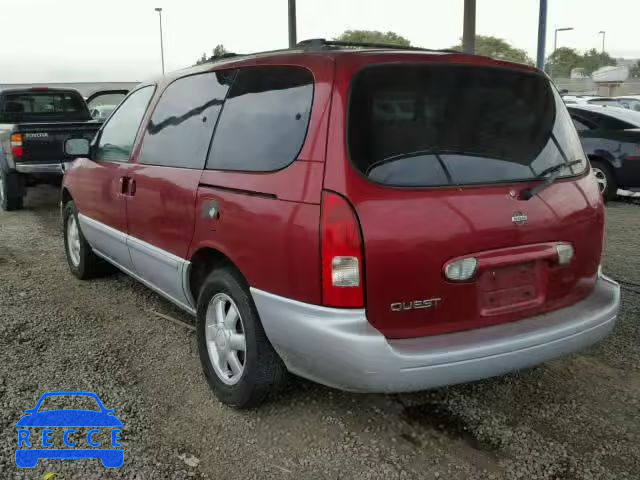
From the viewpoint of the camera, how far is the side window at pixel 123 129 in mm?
4246

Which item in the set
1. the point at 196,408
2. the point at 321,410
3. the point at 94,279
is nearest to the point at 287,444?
the point at 321,410

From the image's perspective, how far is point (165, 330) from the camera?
4.23 m

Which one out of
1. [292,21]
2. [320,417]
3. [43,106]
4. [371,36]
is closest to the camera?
[320,417]

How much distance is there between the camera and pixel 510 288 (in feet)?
8.92

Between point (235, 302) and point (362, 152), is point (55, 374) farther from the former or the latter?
point (362, 152)

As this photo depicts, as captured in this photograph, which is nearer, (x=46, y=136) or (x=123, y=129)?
(x=123, y=129)

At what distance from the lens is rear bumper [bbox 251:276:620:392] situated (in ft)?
8.02

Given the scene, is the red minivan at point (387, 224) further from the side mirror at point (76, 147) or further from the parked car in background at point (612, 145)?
the parked car in background at point (612, 145)

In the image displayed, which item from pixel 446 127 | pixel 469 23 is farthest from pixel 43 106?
pixel 446 127

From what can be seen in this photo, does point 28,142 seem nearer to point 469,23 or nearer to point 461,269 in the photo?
point 469,23

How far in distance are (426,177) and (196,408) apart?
1.64m

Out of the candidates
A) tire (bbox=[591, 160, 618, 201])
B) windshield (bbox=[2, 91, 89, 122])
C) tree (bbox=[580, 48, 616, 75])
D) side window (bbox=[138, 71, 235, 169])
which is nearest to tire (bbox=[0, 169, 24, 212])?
windshield (bbox=[2, 91, 89, 122])

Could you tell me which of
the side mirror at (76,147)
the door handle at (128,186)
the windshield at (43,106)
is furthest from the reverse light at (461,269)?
the windshield at (43,106)

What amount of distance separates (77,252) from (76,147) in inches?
43.2
